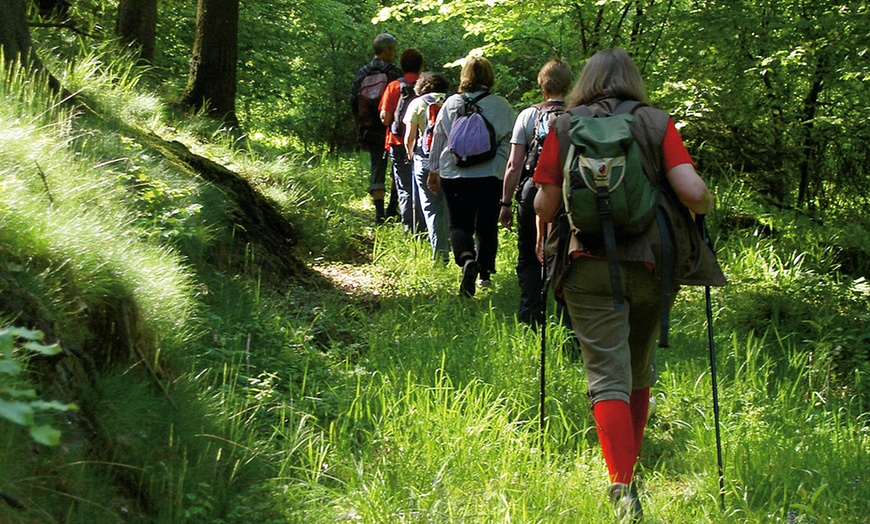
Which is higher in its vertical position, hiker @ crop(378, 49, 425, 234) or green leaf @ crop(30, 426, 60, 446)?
green leaf @ crop(30, 426, 60, 446)

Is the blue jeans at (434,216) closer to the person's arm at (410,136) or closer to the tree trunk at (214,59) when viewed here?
the person's arm at (410,136)

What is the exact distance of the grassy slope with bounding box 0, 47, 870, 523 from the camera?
11.0 feet

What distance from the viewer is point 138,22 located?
10.8 meters

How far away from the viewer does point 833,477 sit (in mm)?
3992

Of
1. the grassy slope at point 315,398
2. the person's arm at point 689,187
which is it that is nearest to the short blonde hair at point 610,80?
the person's arm at point 689,187

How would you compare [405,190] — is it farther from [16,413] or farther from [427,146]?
[16,413]

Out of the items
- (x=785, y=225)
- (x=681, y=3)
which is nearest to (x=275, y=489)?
(x=785, y=225)

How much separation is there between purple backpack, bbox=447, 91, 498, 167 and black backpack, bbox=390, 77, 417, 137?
7.00 feet

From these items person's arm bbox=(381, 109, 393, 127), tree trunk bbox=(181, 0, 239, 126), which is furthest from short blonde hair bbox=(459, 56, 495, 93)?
tree trunk bbox=(181, 0, 239, 126)

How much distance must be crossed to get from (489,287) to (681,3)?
12.5ft

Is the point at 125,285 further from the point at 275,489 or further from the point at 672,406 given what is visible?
the point at 672,406

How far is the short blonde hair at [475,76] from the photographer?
7.04 m

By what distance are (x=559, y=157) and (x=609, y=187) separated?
12.6 inches

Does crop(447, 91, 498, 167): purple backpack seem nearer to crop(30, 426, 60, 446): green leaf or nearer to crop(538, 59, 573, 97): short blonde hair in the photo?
crop(538, 59, 573, 97): short blonde hair
